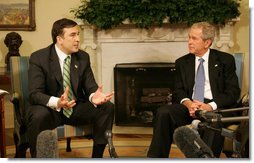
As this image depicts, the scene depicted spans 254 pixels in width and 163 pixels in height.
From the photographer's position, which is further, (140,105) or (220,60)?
(140,105)

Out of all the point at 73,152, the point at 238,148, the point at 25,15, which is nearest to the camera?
the point at 238,148

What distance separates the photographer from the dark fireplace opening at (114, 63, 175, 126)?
2.49 m

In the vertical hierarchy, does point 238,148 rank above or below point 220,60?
below

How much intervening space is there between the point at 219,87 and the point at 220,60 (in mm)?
147

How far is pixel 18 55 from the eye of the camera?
2.43 metres

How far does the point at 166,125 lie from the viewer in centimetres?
218

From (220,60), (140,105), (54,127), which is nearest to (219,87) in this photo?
(220,60)

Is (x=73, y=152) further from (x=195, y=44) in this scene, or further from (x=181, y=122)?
(x=195, y=44)

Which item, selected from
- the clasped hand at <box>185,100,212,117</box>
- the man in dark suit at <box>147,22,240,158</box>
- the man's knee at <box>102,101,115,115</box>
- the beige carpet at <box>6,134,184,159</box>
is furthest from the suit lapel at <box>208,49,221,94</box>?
the man's knee at <box>102,101,115,115</box>

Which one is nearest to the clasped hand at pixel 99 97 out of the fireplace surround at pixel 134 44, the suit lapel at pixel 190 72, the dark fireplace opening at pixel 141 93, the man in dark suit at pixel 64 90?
the man in dark suit at pixel 64 90

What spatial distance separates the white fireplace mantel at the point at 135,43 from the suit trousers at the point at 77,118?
1.67 feet

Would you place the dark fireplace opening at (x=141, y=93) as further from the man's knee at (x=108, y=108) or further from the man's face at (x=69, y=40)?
the man's face at (x=69, y=40)

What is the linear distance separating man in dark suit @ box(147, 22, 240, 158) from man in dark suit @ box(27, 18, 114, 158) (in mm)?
291

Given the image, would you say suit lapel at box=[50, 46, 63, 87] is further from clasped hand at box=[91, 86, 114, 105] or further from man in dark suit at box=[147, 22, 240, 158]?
man in dark suit at box=[147, 22, 240, 158]
